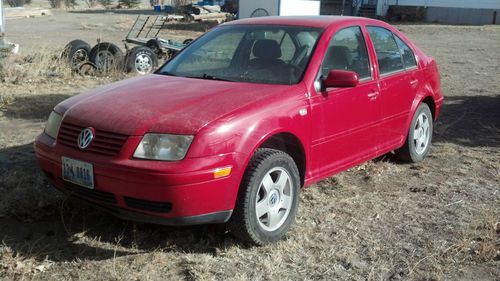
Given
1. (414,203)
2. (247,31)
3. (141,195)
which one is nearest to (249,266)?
(141,195)

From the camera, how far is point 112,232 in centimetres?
416

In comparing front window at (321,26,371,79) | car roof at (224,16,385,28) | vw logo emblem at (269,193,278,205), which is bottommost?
vw logo emblem at (269,193,278,205)

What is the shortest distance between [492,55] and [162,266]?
16124 mm

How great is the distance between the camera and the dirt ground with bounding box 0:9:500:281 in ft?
11.9

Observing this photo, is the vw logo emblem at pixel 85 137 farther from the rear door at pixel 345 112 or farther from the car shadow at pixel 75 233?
the rear door at pixel 345 112

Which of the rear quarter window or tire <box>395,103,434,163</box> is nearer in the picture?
the rear quarter window

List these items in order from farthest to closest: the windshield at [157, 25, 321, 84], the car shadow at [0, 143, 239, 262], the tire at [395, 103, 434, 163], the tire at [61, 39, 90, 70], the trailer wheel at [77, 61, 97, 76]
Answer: the tire at [61, 39, 90, 70] < the trailer wheel at [77, 61, 97, 76] < the tire at [395, 103, 434, 163] < the windshield at [157, 25, 321, 84] < the car shadow at [0, 143, 239, 262]

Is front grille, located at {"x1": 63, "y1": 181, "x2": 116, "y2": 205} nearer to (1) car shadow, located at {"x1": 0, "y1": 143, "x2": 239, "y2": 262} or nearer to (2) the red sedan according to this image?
(2) the red sedan

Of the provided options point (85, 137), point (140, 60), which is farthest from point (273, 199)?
point (140, 60)

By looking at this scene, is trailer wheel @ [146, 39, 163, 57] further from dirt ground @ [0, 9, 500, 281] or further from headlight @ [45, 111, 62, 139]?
headlight @ [45, 111, 62, 139]

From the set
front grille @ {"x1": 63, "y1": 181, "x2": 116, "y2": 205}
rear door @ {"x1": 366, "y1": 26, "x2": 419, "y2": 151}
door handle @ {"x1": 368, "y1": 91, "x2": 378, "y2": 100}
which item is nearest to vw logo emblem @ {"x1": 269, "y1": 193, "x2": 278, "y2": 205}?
front grille @ {"x1": 63, "y1": 181, "x2": 116, "y2": 205}

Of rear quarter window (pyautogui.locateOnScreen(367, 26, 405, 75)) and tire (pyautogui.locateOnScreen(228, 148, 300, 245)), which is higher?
rear quarter window (pyautogui.locateOnScreen(367, 26, 405, 75))

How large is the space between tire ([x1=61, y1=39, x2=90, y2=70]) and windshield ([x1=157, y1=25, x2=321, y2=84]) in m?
6.91

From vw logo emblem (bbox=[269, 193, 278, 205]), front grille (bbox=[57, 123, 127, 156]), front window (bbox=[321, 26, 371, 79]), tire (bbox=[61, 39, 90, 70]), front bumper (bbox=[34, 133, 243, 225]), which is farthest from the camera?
tire (bbox=[61, 39, 90, 70])
